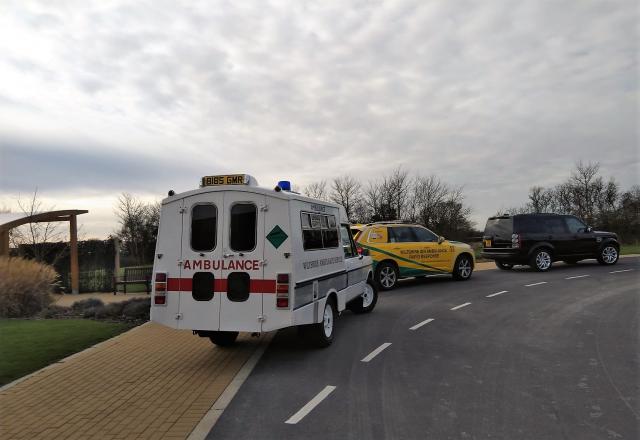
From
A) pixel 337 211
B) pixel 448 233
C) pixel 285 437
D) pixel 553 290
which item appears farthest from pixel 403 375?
pixel 448 233

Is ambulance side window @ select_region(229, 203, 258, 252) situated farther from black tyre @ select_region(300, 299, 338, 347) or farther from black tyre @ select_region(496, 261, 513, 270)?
black tyre @ select_region(496, 261, 513, 270)

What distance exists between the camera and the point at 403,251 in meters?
13.6

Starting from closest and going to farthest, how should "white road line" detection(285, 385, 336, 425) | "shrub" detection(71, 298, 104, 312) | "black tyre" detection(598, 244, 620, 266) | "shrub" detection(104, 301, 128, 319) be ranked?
"white road line" detection(285, 385, 336, 425) < "shrub" detection(104, 301, 128, 319) < "shrub" detection(71, 298, 104, 312) < "black tyre" detection(598, 244, 620, 266)

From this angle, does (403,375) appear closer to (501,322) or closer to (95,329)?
(501,322)

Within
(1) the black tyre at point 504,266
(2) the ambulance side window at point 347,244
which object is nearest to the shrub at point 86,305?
(2) the ambulance side window at point 347,244

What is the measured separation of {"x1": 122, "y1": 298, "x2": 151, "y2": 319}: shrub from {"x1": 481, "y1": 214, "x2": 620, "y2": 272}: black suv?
40.4 ft

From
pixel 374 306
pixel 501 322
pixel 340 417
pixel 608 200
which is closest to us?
pixel 340 417

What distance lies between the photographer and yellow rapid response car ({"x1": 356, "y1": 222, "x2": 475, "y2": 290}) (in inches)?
530

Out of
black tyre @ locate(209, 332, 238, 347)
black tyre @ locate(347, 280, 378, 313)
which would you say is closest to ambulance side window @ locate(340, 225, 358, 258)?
black tyre @ locate(347, 280, 378, 313)

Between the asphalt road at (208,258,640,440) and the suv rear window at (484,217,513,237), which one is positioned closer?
the asphalt road at (208,258,640,440)

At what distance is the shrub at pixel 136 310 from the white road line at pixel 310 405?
22.2 ft

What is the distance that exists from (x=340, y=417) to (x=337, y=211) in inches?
180

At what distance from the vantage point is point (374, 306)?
416 inches

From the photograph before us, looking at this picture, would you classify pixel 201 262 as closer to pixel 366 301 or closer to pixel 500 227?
pixel 366 301
